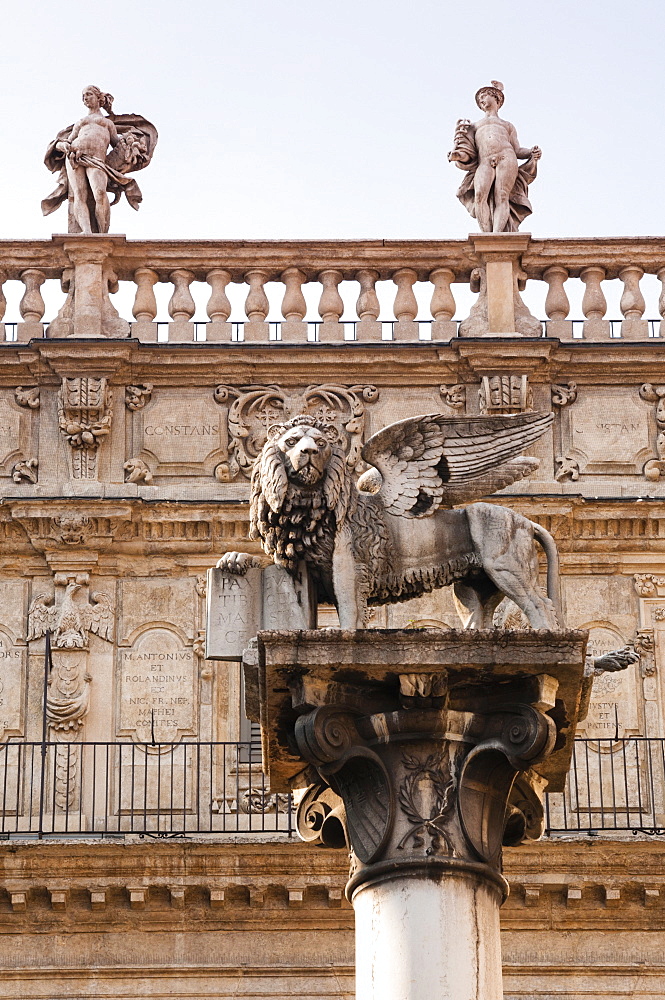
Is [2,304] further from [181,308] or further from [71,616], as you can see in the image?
[71,616]

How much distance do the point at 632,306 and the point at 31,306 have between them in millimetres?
5791

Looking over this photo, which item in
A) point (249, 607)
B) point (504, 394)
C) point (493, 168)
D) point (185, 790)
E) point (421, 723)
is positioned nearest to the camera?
point (421, 723)

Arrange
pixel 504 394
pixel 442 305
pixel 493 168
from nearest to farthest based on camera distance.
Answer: pixel 504 394, pixel 442 305, pixel 493 168

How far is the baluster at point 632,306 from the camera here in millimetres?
22875

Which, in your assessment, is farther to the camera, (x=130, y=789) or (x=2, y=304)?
(x=2, y=304)

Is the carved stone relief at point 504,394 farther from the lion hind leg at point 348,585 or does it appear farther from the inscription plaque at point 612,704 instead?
the lion hind leg at point 348,585

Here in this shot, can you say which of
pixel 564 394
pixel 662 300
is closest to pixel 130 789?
pixel 564 394

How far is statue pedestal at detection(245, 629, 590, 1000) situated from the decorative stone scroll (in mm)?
10076

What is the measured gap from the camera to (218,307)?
902 inches

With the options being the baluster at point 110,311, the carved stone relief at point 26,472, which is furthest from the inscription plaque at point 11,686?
the baluster at point 110,311

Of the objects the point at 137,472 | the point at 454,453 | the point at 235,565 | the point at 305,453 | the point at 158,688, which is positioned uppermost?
the point at 137,472

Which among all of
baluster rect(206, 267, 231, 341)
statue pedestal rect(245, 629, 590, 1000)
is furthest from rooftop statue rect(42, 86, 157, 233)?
statue pedestal rect(245, 629, 590, 1000)

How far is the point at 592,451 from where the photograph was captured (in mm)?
22469

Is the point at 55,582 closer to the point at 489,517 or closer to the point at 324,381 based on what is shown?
the point at 324,381
